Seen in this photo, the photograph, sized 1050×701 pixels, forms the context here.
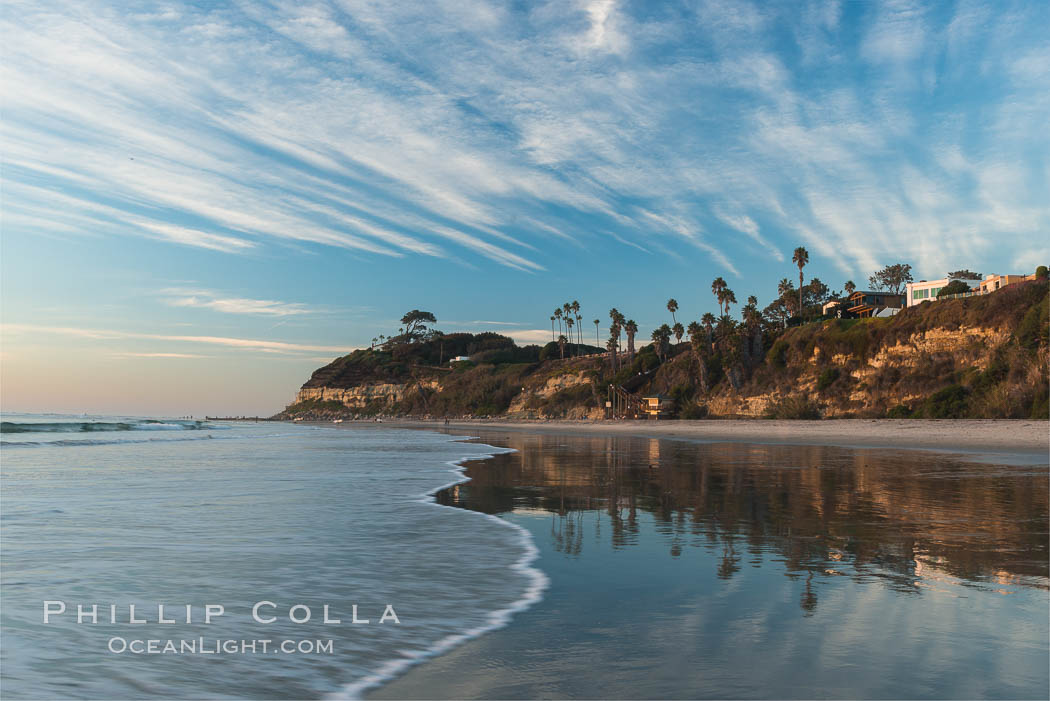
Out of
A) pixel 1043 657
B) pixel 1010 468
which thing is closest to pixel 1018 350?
pixel 1010 468

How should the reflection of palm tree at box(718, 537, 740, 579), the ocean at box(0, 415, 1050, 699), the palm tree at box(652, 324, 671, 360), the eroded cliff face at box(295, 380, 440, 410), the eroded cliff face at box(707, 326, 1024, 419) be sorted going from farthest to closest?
1. the eroded cliff face at box(295, 380, 440, 410)
2. the palm tree at box(652, 324, 671, 360)
3. the eroded cliff face at box(707, 326, 1024, 419)
4. the reflection of palm tree at box(718, 537, 740, 579)
5. the ocean at box(0, 415, 1050, 699)

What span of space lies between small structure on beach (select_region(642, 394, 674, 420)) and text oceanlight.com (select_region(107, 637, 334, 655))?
271 feet

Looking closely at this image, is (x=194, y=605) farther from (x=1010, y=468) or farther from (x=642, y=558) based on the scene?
(x=1010, y=468)

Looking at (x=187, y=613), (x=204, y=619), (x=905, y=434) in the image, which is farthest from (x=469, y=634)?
(x=905, y=434)

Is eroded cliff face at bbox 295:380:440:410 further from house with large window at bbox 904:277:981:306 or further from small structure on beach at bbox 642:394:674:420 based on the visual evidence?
house with large window at bbox 904:277:981:306

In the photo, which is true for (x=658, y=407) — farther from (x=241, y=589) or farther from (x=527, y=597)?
(x=241, y=589)

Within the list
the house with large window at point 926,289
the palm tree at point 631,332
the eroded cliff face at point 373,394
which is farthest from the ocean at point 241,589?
the eroded cliff face at point 373,394

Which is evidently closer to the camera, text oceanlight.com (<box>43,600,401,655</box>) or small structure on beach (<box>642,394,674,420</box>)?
text oceanlight.com (<box>43,600,401,655</box>)

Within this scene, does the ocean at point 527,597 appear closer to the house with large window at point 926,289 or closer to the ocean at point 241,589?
the ocean at point 241,589

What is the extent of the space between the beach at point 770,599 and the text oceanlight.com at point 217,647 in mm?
1033

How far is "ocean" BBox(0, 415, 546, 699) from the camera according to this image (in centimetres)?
459

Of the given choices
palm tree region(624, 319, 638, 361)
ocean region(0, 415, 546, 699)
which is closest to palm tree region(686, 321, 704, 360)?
palm tree region(624, 319, 638, 361)

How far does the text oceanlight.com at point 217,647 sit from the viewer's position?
4949mm

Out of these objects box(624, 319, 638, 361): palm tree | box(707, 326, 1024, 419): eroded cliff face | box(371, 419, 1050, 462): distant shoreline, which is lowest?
box(371, 419, 1050, 462): distant shoreline
